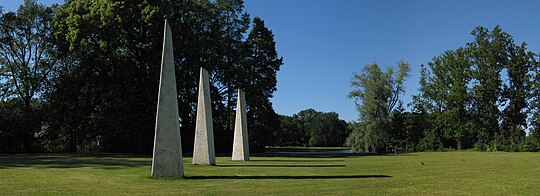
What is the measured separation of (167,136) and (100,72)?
27.7 meters

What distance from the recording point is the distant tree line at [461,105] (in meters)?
50.0

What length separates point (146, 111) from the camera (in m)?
38.6

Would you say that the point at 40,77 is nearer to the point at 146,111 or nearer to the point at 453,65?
the point at 146,111

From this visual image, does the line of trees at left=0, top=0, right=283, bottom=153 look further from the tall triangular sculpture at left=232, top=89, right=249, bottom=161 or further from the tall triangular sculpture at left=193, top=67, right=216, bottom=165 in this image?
the tall triangular sculpture at left=193, top=67, right=216, bottom=165

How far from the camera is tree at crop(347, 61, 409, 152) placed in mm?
51562

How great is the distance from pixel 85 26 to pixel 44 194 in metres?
28.7

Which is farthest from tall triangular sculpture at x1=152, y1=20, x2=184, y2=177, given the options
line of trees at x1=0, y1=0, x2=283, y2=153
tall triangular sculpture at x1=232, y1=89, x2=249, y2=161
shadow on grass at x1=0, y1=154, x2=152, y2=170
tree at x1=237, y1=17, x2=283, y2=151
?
tree at x1=237, y1=17, x2=283, y2=151

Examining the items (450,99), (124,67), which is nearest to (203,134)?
(124,67)

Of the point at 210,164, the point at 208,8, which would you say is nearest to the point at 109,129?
the point at 208,8

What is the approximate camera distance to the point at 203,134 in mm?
21422

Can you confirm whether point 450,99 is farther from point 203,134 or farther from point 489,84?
point 203,134

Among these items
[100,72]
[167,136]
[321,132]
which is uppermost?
[100,72]

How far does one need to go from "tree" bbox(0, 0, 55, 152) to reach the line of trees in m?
0.08

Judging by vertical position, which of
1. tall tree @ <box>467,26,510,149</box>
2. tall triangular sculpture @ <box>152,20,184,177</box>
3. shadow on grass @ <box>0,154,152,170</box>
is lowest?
shadow on grass @ <box>0,154,152,170</box>
